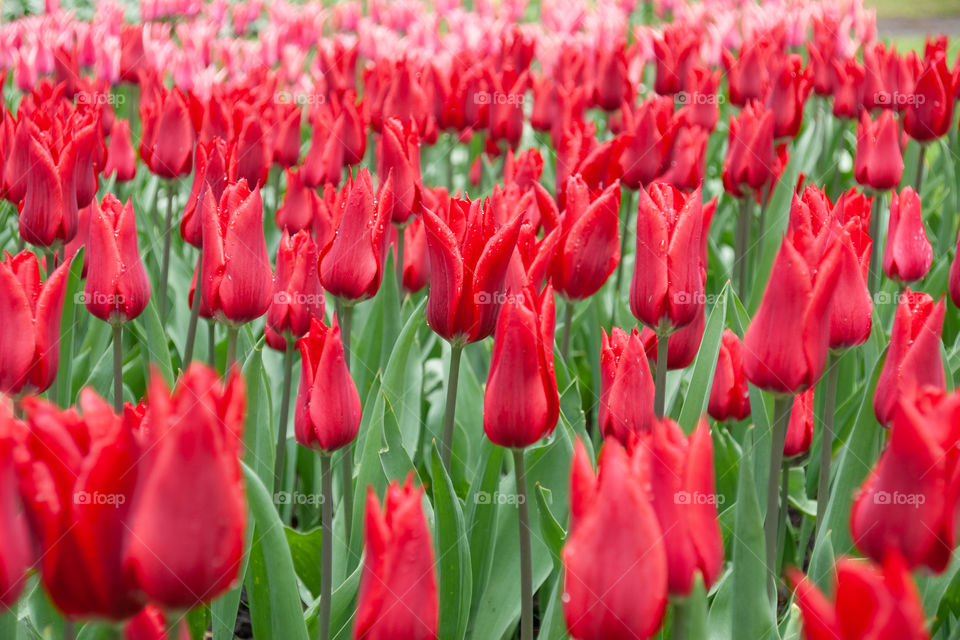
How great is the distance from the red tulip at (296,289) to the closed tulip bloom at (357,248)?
46 millimetres

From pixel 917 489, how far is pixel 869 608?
9.7 inches

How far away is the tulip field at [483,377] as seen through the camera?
0.84m

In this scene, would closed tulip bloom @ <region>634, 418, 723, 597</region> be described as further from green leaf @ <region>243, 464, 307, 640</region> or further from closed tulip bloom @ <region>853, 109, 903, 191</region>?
closed tulip bloom @ <region>853, 109, 903, 191</region>

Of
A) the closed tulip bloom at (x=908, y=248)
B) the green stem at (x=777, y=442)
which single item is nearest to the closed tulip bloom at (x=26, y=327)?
the green stem at (x=777, y=442)

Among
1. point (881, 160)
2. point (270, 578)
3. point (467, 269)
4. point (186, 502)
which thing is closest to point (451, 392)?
point (467, 269)

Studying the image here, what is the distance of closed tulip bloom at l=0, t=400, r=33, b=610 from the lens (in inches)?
32.1

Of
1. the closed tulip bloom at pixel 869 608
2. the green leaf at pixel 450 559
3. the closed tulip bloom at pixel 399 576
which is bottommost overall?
the green leaf at pixel 450 559

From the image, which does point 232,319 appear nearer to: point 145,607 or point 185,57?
point 145,607

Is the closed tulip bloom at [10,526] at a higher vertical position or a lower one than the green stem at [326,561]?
higher

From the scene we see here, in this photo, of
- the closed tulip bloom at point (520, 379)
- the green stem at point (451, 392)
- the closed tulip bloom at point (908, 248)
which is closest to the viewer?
the closed tulip bloom at point (520, 379)

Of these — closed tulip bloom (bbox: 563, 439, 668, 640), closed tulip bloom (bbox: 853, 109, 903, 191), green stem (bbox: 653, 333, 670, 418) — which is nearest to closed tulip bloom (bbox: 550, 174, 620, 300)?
green stem (bbox: 653, 333, 670, 418)

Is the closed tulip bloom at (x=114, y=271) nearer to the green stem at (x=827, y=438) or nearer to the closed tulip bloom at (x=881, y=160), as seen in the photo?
the green stem at (x=827, y=438)

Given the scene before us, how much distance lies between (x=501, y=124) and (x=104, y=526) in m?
2.89

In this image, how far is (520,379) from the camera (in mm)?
1298
